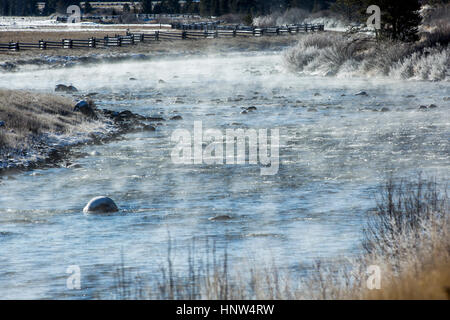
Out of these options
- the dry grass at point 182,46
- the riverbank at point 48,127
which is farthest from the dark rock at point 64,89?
the dry grass at point 182,46

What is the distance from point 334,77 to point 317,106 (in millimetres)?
13298

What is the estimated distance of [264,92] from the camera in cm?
3419

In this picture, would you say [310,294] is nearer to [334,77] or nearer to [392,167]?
[392,167]

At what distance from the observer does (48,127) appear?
21.0 metres

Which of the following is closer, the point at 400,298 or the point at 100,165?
the point at 400,298

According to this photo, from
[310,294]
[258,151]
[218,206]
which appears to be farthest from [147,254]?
[258,151]

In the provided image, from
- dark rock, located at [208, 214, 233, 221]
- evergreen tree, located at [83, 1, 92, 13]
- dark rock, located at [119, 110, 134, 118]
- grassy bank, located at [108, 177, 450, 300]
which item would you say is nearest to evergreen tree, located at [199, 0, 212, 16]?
evergreen tree, located at [83, 1, 92, 13]

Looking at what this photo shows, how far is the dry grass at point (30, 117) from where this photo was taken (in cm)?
1858

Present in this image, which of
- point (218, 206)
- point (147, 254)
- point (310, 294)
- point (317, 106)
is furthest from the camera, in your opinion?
point (317, 106)

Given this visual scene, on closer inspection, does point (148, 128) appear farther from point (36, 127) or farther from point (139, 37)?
point (139, 37)

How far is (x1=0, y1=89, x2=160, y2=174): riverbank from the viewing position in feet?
58.9

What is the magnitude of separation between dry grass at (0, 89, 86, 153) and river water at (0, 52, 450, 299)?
1.51 metres

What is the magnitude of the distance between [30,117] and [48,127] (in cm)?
56

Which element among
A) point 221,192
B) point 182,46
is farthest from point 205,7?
point 221,192
